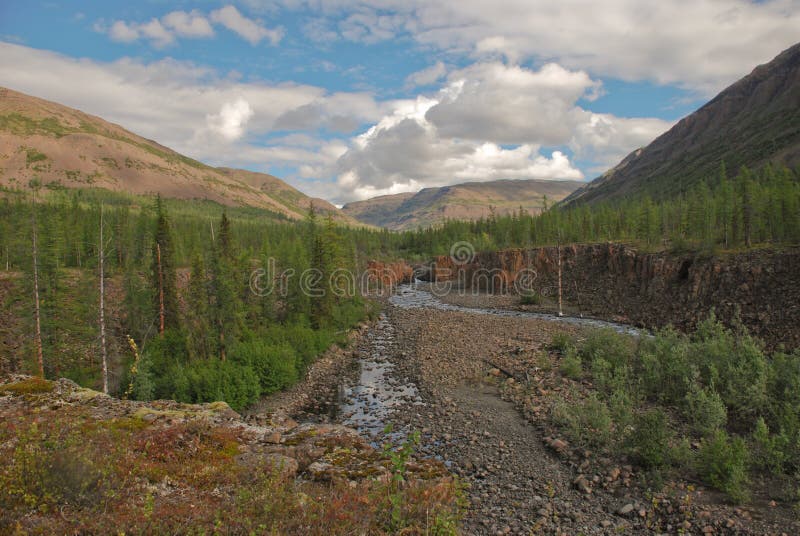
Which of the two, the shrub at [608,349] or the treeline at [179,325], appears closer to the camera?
the treeline at [179,325]

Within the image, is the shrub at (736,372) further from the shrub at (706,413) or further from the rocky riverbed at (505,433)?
the rocky riverbed at (505,433)

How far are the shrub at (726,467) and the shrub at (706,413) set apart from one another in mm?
2001

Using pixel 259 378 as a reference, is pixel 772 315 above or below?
above

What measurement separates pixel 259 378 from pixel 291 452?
1182cm

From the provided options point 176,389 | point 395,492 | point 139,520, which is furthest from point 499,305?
point 139,520

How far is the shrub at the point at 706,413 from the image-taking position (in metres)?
14.9

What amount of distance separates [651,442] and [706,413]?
153 inches

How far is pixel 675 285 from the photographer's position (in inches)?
1608

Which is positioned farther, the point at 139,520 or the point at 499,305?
the point at 499,305

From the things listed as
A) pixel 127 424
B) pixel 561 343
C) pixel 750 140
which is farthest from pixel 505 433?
pixel 750 140

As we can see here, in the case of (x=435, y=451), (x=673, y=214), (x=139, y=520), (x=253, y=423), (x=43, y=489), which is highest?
(x=673, y=214)

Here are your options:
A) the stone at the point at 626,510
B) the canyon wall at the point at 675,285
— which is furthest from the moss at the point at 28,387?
the canyon wall at the point at 675,285

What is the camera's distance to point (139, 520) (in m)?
7.12

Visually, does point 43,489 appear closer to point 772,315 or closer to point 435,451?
point 435,451
